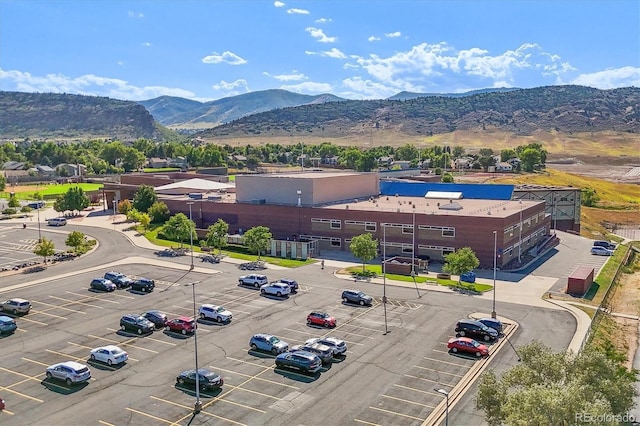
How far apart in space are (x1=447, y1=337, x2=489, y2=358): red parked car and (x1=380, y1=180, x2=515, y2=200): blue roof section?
58.0 meters

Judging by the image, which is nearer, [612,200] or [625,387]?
[625,387]

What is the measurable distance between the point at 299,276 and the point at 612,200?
418ft

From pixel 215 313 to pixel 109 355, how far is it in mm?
11338

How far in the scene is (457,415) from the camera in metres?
32.4

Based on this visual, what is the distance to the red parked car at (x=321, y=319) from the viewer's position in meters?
47.5

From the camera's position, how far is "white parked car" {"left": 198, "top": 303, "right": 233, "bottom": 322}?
1928 inches

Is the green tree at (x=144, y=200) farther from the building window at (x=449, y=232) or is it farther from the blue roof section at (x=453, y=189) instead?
Result: the building window at (x=449, y=232)

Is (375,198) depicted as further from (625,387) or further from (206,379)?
(625,387)

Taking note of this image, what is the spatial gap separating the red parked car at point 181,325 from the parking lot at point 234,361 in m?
0.60

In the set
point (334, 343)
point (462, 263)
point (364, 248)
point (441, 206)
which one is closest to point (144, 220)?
point (364, 248)

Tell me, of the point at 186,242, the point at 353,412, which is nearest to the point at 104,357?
the point at 353,412

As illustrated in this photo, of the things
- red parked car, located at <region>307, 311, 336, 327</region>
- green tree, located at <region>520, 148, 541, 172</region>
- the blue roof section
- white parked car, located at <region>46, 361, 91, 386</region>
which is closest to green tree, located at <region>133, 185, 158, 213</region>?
the blue roof section

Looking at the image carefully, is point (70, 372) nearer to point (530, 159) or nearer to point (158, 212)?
point (158, 212)

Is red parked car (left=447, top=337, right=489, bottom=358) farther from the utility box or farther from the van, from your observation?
the van
